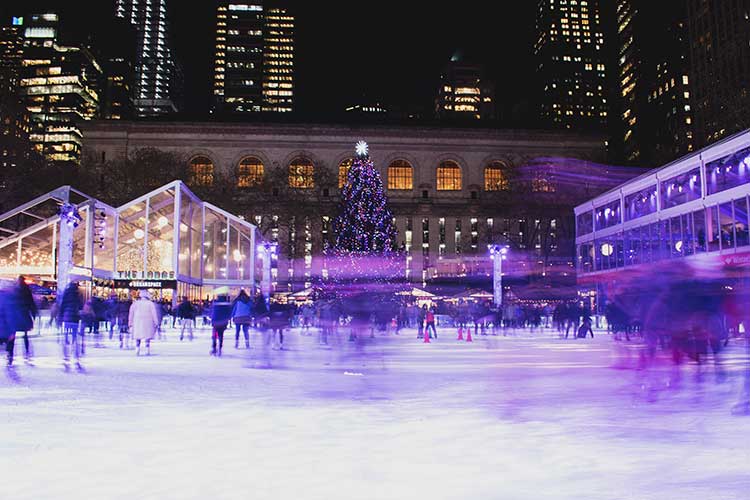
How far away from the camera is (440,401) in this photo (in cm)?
783

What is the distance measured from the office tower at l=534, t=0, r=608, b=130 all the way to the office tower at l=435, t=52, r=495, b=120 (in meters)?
16.9

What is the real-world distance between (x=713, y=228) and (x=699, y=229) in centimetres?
110

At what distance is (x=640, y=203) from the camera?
36.2 m

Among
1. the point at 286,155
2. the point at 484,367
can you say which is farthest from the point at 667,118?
the point at 484,367

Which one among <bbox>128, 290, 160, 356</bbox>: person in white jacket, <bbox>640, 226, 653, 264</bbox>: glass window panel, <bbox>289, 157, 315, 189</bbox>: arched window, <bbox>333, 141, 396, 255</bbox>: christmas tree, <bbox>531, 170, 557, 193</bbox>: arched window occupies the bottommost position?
<bbox>128, 290, 160, 356</bbox>: person in white jacket

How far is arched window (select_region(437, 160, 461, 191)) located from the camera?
81312 millimetres

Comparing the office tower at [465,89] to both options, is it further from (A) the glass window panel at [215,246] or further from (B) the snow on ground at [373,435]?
(B) the snow on ground at [373,435]

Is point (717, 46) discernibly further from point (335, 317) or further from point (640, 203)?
point (335, 317)

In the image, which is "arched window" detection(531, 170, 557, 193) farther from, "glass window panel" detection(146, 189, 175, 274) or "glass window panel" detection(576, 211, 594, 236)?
"glass window panel" detection(146, 189, 175, 274)

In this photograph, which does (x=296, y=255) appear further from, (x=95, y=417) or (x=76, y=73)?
(x=76, y=73)

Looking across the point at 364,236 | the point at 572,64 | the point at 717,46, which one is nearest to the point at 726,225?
the point at 364,236

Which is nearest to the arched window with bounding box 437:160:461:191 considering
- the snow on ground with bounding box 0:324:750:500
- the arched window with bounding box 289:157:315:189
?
the arched window with bounding box 289:157:315:189

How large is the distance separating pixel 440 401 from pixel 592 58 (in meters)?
196

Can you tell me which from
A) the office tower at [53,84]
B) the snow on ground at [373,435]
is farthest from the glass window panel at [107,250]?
the office tower at [53,84]
